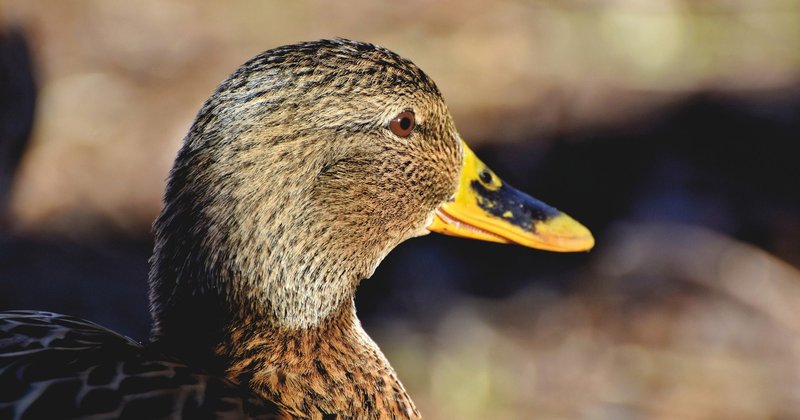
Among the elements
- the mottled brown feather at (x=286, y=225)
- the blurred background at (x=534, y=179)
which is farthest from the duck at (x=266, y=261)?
the blurred background at (x=534, y=179)

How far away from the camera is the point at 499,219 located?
9.74 feet

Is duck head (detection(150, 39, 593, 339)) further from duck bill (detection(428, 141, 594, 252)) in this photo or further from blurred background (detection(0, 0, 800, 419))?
blurred background (detection(0, 0, 800, 419))

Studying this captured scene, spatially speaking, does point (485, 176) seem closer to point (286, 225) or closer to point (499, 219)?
point (499, 219)

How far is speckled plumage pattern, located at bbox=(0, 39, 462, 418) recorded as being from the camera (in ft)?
7.95

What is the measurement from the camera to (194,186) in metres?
2.43

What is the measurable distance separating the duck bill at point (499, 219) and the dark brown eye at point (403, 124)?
264 mm

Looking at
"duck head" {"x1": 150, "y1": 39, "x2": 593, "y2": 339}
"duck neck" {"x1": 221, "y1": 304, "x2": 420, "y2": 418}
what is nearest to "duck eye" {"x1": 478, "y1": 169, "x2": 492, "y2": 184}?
"duck head" {"x1": 150, "y1": 39, "x2": 593, "y2": 339}

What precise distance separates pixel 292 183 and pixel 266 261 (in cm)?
20

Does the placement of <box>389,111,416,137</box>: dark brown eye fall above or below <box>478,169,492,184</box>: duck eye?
above

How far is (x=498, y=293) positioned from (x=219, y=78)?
1.93m

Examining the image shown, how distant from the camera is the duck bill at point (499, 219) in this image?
2.97 meters

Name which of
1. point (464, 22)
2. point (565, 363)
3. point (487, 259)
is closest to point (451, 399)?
point (565, 363)

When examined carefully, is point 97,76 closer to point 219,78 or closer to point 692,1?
point 219,78

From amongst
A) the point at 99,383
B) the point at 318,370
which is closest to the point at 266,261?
the point at 318,370
